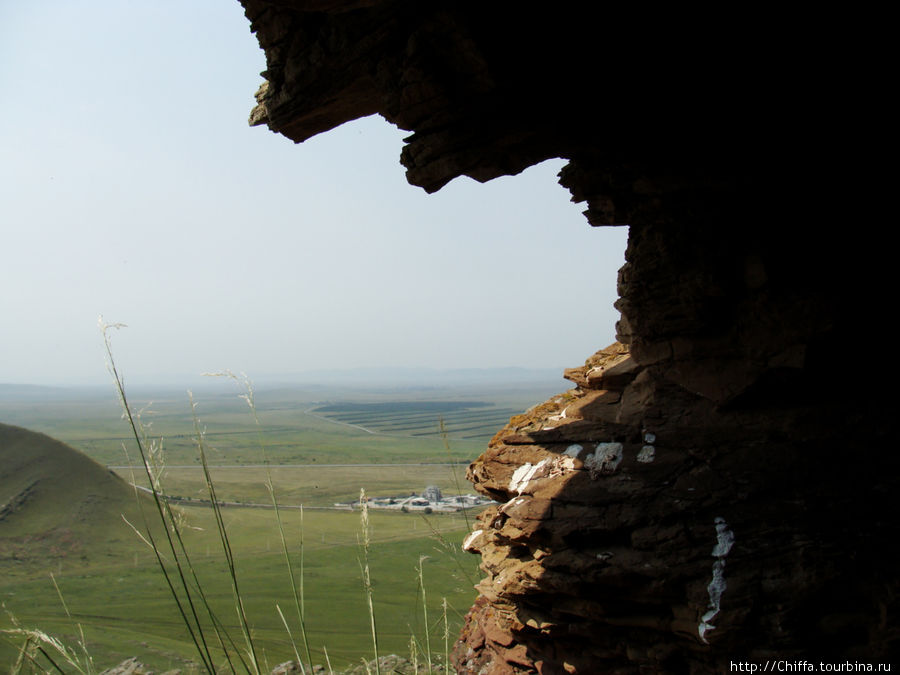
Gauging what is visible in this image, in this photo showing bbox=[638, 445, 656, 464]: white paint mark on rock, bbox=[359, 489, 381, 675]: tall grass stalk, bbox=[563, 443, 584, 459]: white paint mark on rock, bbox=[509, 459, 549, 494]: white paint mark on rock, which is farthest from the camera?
bbox=[509, 459, 549, 494]: white paint mark on rock

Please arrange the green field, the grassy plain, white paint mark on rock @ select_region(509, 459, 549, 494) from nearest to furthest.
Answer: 1. white paint mark on rock @ select_region(509, 459, 549, 494)
2. the green field
3. the grassy plain

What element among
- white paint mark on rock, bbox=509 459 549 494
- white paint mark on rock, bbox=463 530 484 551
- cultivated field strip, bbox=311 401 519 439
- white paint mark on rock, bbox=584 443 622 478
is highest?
white paint mark on rock, bbox=584 443 622 478

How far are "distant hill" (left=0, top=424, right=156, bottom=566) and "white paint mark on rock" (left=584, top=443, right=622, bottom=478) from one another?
33.2 metres

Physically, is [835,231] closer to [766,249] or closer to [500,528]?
[766,249]

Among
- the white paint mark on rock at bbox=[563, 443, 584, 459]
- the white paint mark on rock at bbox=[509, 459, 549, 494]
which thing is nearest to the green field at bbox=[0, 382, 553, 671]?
the white paint mark on rock at bbox=[509, 459, 549, 494]

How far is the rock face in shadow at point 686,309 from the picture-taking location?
5.48 metres

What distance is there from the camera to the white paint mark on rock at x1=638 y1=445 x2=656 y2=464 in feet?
21.7

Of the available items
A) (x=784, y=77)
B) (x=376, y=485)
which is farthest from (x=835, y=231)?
(x=376, y=485)

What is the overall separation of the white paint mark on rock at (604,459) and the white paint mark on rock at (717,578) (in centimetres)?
126

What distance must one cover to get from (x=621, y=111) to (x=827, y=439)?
405 centimetres

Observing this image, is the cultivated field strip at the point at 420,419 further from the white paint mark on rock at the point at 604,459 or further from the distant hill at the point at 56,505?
the white paint mark on rock at the point at 604,459

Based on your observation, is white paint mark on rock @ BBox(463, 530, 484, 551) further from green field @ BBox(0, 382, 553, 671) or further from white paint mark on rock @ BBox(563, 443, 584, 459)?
white paint mark on rock @ BBox(563, 443, 584, 459)

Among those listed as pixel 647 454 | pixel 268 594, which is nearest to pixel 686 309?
pixel 647 454

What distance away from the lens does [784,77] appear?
19.5ft
